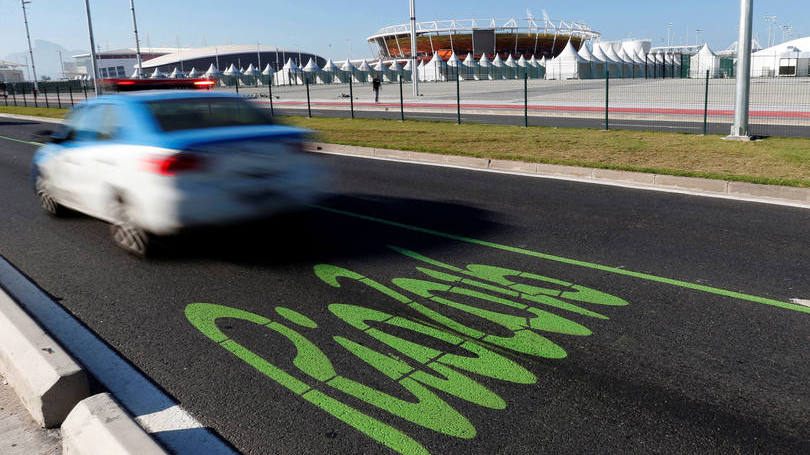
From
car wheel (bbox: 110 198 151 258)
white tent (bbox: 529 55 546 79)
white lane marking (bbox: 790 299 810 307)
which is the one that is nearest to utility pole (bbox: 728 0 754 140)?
white lane marking (bbox: 790 299 810 307)

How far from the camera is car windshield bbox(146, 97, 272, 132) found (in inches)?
239

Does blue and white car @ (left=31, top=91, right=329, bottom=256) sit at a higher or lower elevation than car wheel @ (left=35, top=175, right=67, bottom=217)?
higher

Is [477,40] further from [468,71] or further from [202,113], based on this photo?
[202,113]

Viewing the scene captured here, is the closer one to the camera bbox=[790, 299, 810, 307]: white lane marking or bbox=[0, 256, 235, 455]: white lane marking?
bbox=[0, 256, 235, 455]: white lane marking

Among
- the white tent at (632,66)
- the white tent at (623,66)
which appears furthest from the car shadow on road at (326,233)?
the white tent at (632,66)

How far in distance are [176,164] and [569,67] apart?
2441 inches

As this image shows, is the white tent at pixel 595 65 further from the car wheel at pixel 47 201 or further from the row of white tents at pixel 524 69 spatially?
the car wheel at pixel 47 201

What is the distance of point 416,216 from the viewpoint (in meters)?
8.00

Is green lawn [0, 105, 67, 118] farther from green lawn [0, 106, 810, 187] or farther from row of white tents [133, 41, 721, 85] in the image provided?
row of white tents [133, 41, 721, 85]

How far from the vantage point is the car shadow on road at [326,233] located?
20.6ft

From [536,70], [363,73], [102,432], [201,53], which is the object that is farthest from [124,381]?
[201,53]

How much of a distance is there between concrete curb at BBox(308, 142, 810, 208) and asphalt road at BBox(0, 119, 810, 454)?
710 mm

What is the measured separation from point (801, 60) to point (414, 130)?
4554 centimetres

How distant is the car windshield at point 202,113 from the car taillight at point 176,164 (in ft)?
1.65
